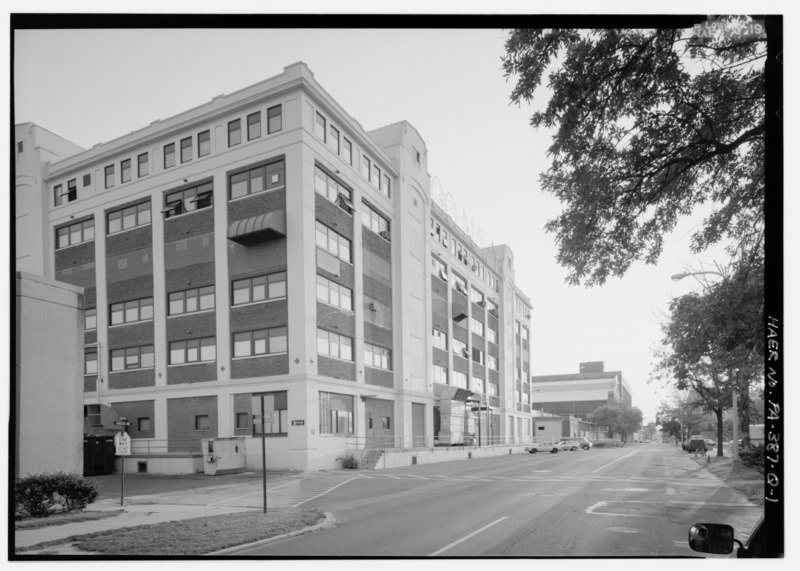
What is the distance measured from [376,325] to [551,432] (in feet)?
78.8

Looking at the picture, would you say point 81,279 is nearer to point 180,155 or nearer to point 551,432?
point 180,155

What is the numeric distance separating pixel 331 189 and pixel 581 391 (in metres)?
14.3

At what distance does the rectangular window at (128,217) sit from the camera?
875 inches

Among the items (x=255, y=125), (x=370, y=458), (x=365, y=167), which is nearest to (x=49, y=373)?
(x=255, y=125)

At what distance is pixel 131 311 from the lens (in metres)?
23.3

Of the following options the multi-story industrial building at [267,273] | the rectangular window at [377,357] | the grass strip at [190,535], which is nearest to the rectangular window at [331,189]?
the multi-story industrial building at [267,273]

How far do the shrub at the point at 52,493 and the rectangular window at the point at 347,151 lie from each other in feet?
53.3

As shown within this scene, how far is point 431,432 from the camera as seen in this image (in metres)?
33.9

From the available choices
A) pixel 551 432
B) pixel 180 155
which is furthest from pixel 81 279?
pixel 551 432

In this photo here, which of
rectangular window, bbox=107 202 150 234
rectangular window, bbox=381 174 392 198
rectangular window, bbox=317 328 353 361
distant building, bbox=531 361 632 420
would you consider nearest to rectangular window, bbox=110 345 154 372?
rectangular window, bbox=107 202 150 234

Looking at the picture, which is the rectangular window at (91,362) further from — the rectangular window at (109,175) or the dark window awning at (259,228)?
the dark window awning at (259,228)

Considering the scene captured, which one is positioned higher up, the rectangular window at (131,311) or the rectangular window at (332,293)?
the rectangular window at (332,293)

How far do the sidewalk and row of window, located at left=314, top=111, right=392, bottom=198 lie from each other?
1217cm

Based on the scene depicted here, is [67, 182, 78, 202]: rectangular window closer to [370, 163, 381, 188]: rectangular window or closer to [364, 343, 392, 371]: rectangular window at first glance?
[370, 163, 381, 188]: rectangular window
